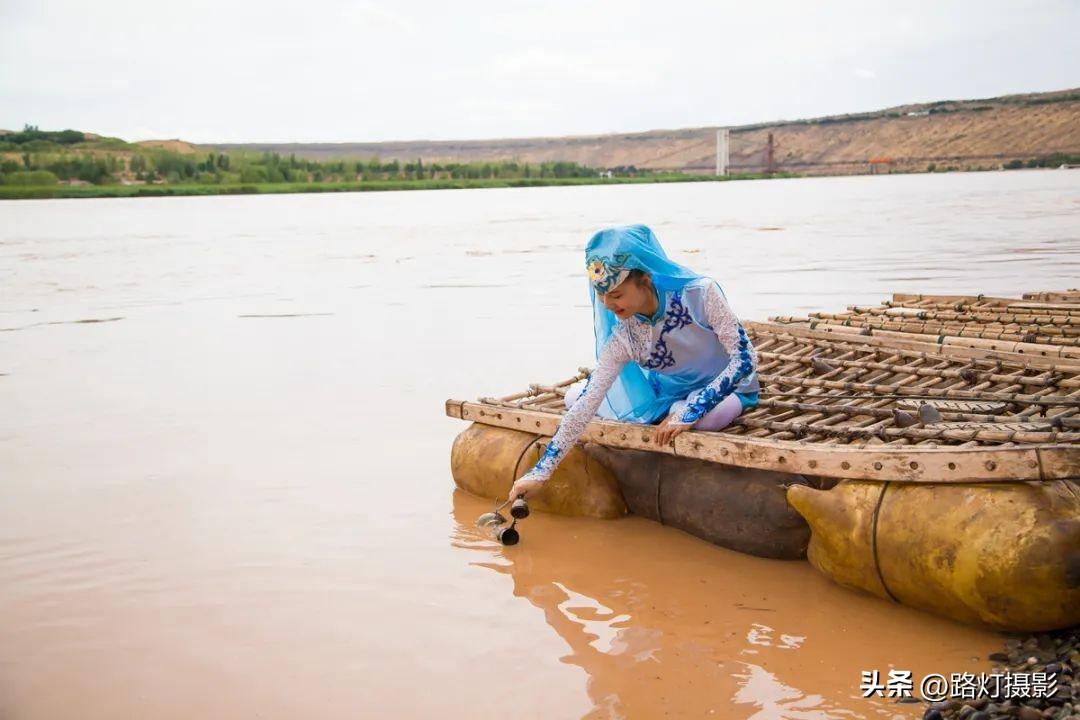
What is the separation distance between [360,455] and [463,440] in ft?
3.41

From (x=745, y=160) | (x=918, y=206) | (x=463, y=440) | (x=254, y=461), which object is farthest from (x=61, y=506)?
(x=745, y=160)

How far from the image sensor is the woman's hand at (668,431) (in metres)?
4.58

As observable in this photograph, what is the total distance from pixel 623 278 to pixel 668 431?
69cm

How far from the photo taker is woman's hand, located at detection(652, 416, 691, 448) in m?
4.58

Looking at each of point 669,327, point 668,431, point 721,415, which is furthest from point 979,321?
point 668,431

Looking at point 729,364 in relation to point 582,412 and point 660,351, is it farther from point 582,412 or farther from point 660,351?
point 582,412

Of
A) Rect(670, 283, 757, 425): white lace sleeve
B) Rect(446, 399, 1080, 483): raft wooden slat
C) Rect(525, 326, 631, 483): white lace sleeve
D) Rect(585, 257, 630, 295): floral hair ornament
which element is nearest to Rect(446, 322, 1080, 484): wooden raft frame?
Rect(446, 399, 1080, 483): raft wooden slat

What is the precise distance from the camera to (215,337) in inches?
439

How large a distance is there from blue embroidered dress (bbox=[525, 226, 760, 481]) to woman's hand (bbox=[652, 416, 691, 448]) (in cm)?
2

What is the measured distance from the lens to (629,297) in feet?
14.8

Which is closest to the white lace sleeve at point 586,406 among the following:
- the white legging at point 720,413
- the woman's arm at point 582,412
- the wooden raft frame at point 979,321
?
the woman's arm at point 582,412

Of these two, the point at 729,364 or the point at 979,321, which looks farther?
the point at 979,321

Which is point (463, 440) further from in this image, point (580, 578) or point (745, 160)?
A: point (745, 160)

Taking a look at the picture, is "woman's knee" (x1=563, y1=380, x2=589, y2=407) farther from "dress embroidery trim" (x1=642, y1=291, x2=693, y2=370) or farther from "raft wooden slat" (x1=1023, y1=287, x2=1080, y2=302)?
"raft wooden slat" (x1=1023, y1=287, x2=1080, y2=302)
